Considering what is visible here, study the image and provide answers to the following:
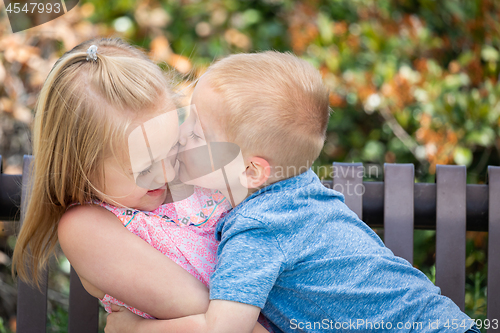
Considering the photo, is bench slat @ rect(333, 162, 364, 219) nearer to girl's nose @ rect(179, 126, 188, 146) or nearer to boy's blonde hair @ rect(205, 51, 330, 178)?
boy's blonde hair @ rect(205, 51, 330, 178)

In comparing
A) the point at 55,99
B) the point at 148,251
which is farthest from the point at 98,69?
the point at 148,251

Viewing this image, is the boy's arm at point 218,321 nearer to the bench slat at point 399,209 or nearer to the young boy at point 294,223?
the young boy at point 294,223

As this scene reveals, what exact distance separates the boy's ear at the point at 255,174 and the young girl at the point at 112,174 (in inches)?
8.8

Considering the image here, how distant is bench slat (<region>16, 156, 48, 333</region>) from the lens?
68.8 inches

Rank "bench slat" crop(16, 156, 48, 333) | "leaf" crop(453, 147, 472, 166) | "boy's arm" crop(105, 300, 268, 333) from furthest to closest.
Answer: "leaf" crop(453, 147, 472, 166)
"bench slat" crop(16, 156, 48, 333)
"boy's arm" crop(105, 300, 268, 333)

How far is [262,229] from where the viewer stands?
4.05 feet

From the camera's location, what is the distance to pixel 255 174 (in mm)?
1364

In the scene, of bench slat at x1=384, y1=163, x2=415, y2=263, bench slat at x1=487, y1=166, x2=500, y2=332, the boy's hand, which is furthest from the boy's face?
bench slat at x1=487, y1=166, x2=500, y2=332

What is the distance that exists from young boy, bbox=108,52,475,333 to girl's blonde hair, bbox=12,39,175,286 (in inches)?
7.9

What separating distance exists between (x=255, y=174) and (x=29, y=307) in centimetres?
110

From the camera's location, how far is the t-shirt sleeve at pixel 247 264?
1153 mm

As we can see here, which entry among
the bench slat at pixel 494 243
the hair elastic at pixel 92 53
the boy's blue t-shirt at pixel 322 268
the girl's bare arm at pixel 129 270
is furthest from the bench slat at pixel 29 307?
the bench slat at pixel 494 243

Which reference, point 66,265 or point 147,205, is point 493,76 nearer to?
point 147,205

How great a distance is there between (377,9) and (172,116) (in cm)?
252
